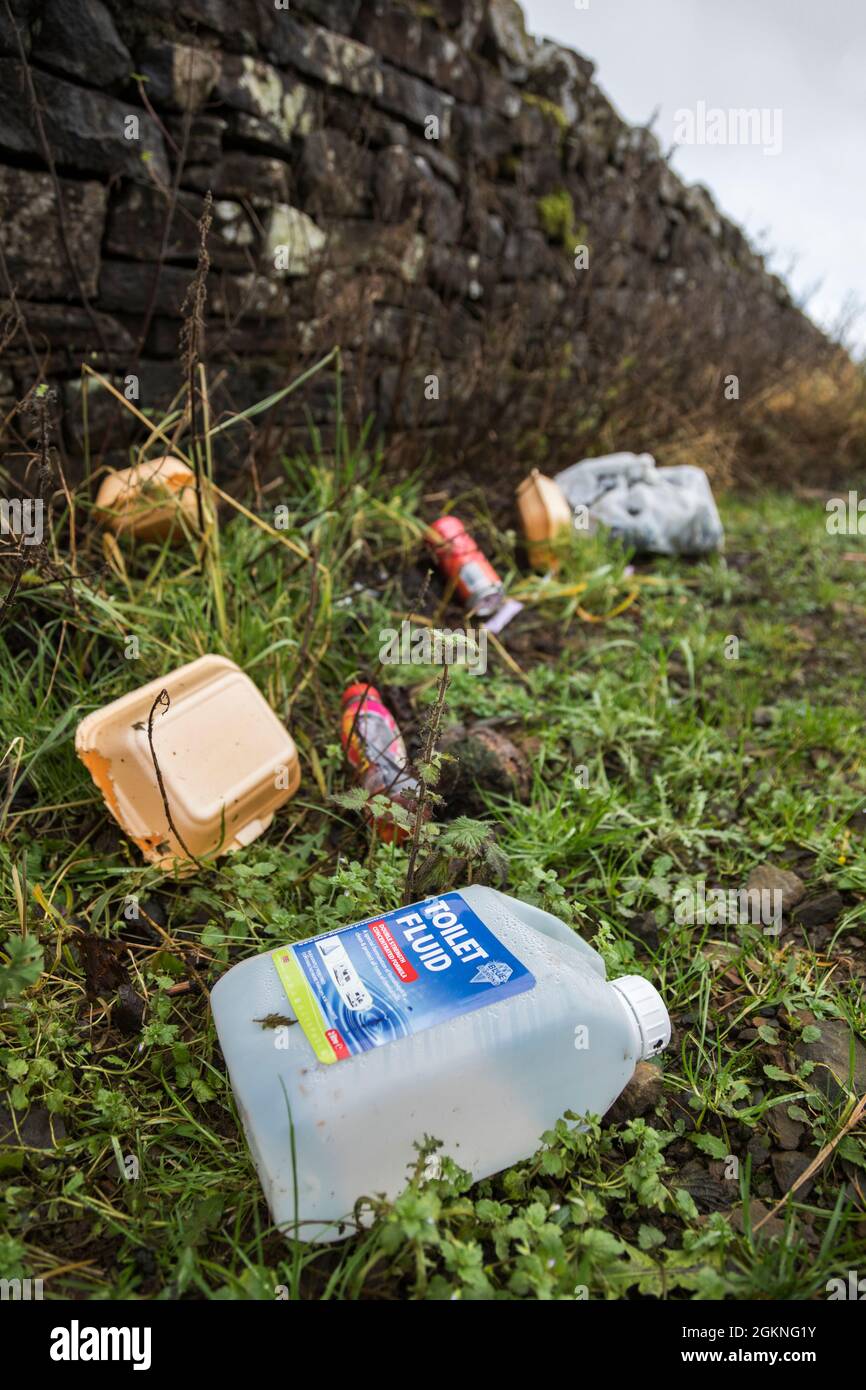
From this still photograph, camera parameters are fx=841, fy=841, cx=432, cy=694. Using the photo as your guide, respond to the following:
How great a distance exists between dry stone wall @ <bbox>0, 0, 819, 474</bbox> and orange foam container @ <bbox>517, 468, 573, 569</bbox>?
47 cm

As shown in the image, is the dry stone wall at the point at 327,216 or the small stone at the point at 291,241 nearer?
the dry stone wall at the point at 327,216

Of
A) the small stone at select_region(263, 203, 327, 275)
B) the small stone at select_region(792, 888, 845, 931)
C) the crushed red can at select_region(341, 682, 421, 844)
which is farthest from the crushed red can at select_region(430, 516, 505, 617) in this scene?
the small stone at select_region(792, 888, 845, 931)

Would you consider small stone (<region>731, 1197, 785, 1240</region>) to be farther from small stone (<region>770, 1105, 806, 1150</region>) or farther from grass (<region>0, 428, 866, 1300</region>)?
small stone (<region>770, 1105, 806, 1150</region>)

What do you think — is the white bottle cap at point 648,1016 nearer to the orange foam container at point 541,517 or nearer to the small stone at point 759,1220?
the small stone at point 759,1220

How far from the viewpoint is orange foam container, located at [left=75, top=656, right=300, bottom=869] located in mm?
1582

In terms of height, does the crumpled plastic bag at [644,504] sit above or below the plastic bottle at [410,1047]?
above

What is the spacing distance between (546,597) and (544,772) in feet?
3.49

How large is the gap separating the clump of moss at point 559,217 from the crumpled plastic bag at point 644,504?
67.3 inches

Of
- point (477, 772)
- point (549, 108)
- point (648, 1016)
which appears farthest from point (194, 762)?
point (549, 108)

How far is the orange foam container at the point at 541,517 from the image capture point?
10.3ft

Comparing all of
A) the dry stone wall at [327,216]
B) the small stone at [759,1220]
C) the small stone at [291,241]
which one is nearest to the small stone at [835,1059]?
the small stone at [759,1220]

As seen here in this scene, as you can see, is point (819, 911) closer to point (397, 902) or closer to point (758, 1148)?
point (758, 1148)
